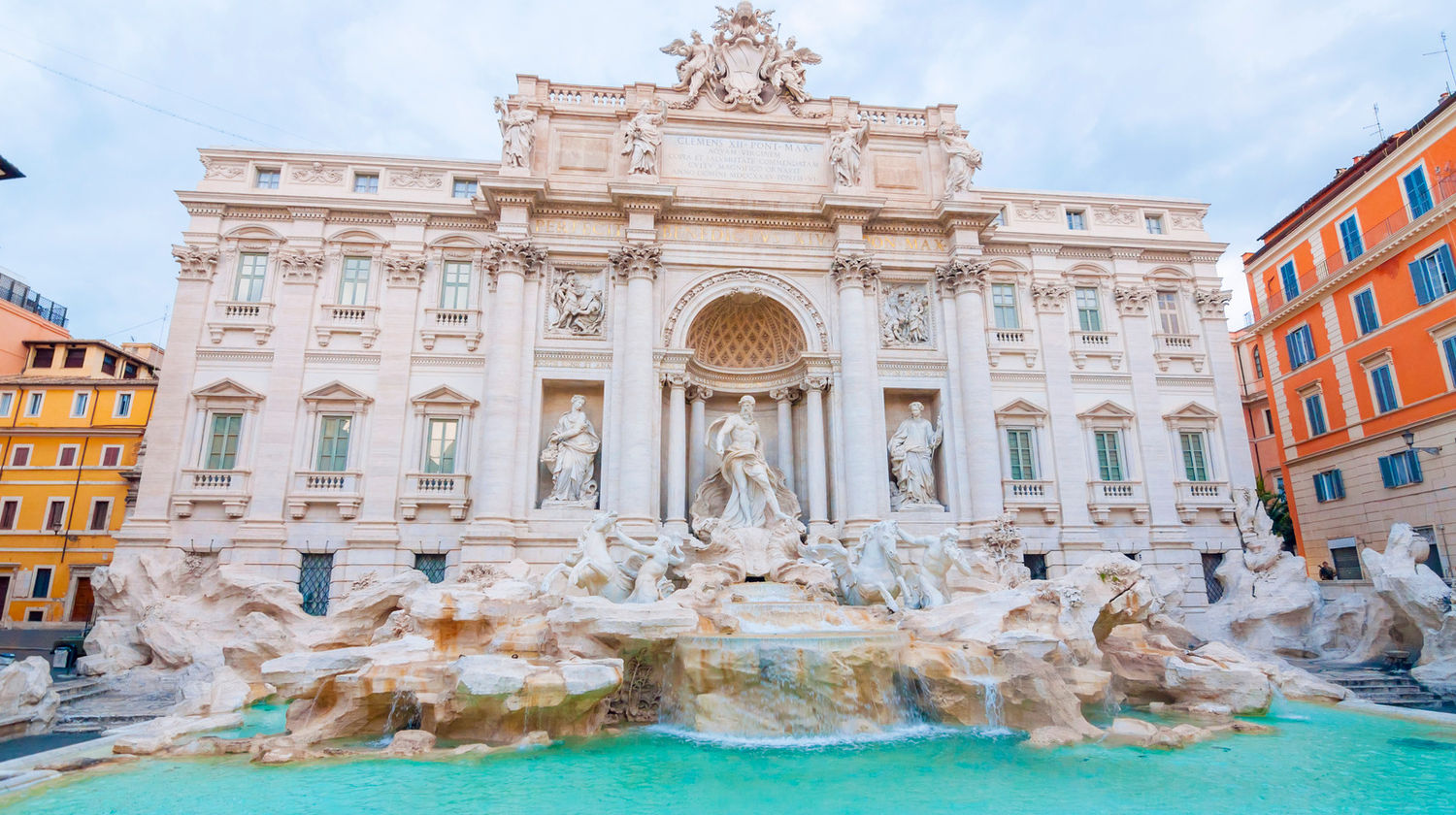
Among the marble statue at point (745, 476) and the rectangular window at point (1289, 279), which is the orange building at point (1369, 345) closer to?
the rectangular window at point (1289, 279)

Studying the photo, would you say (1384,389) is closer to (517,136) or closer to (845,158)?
(845,158)

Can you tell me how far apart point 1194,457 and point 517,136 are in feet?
66.9

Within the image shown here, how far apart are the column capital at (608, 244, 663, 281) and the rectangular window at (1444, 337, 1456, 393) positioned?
20.2m

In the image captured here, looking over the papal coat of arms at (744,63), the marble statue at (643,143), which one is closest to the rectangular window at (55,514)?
the marble statue at (643,143)

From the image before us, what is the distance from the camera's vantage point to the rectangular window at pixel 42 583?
28266 mm

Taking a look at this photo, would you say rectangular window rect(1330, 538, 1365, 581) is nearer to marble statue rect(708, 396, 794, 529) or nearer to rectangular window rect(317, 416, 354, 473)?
marble statue rect(708, 396, 794, 529)

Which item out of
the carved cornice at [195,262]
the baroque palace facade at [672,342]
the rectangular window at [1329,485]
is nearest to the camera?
the baroque palace facade at [672,342]

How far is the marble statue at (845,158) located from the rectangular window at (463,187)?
10011 mm

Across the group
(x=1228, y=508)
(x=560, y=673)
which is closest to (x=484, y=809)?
(x=560, y=673)

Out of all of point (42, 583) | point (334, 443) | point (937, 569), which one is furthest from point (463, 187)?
point (42, 583)

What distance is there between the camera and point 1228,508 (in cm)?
2030

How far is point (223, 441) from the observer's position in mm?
18609

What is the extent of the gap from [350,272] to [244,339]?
3045 millimetres

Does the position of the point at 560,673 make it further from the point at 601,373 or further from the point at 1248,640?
the point at 1248,640
